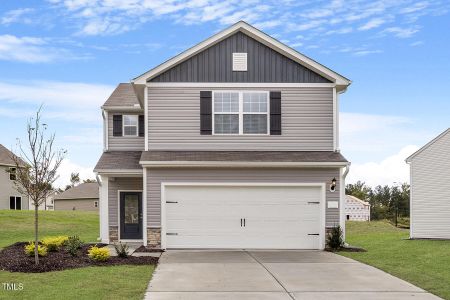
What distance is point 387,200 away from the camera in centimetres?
5609

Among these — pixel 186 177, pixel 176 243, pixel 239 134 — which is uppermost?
pixel 239 134

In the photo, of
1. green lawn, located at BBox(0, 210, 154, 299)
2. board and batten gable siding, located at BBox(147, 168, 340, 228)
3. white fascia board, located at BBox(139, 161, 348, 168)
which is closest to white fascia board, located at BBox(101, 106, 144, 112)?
board and batten gable siding, located at BBox(147, 168, 340, 228)

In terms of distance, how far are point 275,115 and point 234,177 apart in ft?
8.83

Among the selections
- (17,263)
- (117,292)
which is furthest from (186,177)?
(117,292)

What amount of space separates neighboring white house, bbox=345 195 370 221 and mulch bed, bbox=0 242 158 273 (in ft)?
114

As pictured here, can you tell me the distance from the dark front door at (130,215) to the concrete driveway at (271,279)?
5.58 m

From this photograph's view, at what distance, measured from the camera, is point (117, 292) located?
32.6ft

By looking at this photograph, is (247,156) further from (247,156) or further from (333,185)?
(333,185)

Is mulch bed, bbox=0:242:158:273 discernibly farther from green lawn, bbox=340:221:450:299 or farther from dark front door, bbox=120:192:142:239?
green lawn, bbox=340:221:450:299

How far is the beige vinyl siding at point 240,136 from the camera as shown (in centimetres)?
1842

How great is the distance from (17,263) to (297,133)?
32.8 ft

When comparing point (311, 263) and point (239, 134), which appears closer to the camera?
point (311, 263)

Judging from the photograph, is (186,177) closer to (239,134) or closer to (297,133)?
(239,134)

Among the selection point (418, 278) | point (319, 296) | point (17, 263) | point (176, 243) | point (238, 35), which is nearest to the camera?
point (319, 296)
